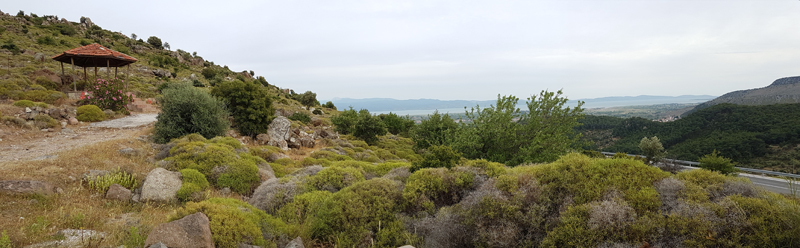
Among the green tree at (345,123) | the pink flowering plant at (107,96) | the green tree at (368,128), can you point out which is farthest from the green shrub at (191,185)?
the green tree at (345,123)

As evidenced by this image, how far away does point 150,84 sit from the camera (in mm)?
37375

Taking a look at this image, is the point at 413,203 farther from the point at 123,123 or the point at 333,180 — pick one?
the point at 123,123

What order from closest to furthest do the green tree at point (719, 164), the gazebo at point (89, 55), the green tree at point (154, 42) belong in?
the green tree at point (719, 164)
the gazebo at point (89, 55)
the green tree at point (154, 42)

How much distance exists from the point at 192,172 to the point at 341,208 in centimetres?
523

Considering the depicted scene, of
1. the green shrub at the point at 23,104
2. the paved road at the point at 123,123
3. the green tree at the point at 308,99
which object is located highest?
the green tree at the point at 308,99

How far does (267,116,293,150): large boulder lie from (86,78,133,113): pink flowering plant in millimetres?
10928

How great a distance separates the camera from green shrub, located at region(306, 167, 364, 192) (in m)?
8.57

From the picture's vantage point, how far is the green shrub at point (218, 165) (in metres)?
9.47

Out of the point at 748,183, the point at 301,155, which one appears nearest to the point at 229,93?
the point at 301,155

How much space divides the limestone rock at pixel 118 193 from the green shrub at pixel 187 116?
21.6 ft

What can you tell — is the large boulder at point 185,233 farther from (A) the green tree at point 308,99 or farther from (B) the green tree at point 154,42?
(B) the green tree at point 154,42

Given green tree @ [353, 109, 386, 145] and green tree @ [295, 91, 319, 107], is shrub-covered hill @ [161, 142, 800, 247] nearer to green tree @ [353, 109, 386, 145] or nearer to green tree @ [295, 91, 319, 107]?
green tree @ [353, 109, 386, 145]

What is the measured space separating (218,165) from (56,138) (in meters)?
9.19

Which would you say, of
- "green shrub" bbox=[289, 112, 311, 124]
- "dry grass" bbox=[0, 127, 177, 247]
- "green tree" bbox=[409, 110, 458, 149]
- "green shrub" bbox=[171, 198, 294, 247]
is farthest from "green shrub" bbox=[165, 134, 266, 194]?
"green shrub" bbox=[289, 112, 311, 124]
